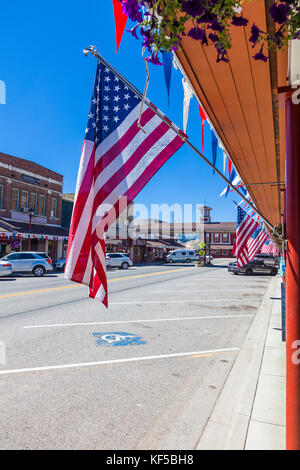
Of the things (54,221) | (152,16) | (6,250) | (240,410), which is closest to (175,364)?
(240,410)

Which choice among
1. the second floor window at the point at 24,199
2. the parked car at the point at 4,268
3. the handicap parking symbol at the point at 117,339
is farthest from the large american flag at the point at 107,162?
the second floor window at the point at 24,199

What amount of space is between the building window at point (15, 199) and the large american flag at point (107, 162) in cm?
3064

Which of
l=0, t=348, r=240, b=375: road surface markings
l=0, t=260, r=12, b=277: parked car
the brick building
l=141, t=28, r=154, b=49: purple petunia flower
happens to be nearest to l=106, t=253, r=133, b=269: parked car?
the brick building

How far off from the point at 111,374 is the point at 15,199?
2999 cm

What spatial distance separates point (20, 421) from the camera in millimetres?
3646

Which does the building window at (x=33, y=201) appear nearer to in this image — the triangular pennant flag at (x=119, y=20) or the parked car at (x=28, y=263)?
the parked car at (x=28, y=263)

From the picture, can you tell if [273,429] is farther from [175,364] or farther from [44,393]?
[44,393]

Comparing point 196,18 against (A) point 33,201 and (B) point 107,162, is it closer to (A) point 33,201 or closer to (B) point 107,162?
(B) point 107,162

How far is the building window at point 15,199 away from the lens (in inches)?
1231

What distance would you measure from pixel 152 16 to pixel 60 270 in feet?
102

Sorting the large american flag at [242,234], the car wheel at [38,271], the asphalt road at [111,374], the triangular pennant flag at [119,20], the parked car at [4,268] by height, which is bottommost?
the asphalt road at [111,374]

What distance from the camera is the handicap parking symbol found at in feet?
22.0


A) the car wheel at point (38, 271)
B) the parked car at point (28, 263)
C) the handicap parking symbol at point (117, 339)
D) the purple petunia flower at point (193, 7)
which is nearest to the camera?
the purple petunia flower at point (193, 7)
